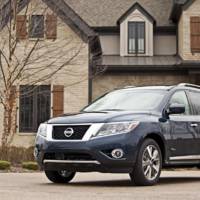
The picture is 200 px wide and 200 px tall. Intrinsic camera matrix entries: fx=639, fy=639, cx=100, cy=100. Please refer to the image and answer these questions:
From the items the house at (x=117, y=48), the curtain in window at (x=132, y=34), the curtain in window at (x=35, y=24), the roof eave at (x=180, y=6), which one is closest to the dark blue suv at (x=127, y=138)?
the curtain in window at (x=35, y=24)

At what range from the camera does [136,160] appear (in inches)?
377

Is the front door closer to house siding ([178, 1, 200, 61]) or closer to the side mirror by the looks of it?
the side mirror

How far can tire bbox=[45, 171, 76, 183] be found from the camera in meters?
10.7

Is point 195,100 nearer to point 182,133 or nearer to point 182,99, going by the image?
point 182,99

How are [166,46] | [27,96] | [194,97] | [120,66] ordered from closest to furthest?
[194,97] → [27,96] → [120,66] → [166,46]

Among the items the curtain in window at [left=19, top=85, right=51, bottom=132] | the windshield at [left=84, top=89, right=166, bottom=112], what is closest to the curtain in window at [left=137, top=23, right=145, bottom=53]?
the curtain in window at [left=19, top=85, right=51, bottom=132]

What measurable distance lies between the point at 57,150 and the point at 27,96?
17.5 m

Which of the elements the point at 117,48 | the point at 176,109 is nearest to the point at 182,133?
the point at 176,109

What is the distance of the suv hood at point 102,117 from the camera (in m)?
9.69

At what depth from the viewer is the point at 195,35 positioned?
29.0 m

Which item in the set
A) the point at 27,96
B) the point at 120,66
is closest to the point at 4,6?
the point at 27,96

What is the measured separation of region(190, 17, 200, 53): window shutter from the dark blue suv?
714 inches

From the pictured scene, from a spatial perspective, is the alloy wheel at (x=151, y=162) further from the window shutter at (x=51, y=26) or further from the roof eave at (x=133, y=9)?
the roof eave at (x=133, y=9)

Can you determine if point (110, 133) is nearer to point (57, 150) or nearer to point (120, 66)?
point (57, 150)
